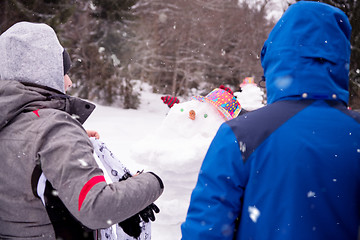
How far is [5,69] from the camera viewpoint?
1.27 meters

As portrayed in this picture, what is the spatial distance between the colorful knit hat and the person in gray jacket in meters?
2.25

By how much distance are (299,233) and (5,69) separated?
1340 millimetres

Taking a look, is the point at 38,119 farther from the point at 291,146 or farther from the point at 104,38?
the point at 104,38

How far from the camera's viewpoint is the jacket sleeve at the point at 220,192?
1.11 m

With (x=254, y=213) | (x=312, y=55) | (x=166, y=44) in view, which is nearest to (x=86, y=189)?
(x=254, y=213)

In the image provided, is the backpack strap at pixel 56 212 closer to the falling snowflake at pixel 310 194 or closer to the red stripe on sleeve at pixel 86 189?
the red stripe on sleeve at pixel 86 189

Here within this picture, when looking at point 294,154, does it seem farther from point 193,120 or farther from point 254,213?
point 193,120

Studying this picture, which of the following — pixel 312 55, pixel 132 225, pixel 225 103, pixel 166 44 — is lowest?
pixel 166 44

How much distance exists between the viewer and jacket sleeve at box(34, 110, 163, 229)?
103cm

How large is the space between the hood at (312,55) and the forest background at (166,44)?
1103cm

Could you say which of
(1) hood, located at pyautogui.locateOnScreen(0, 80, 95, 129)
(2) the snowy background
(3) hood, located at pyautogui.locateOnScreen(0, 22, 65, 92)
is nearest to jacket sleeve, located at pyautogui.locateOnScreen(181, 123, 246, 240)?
(1) hood, located at pyautogui.locateOnScreen(0, 80, 95, 129)

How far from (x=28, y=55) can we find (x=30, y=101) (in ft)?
0.68

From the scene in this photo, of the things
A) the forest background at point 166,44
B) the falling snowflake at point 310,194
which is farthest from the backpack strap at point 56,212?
the forest background at point 166,44

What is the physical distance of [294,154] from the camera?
1.03 m
